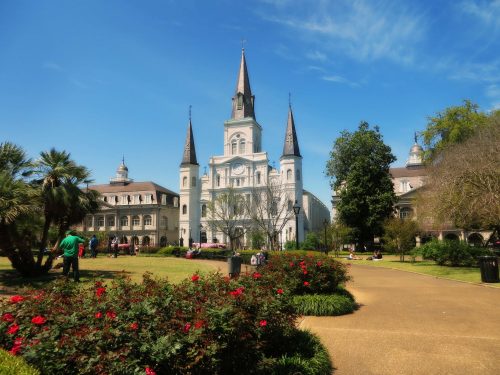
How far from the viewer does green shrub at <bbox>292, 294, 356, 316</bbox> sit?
9.80 metres

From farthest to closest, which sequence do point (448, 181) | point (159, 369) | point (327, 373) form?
1. point (448, 181)
2. point (327, 373)
3. point (159, 369)

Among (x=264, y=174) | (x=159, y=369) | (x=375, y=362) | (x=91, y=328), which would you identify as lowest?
(x=375, y=362)

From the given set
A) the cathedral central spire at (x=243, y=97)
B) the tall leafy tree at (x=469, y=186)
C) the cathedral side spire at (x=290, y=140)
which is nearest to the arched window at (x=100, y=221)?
the cathedral central spire at (x=243, y=97)

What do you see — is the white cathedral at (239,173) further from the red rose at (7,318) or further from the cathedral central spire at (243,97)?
the red rose at (7,318)

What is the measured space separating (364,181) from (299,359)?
45.3 metres

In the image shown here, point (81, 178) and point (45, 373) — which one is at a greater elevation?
point (81, 178)

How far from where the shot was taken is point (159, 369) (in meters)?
3.85

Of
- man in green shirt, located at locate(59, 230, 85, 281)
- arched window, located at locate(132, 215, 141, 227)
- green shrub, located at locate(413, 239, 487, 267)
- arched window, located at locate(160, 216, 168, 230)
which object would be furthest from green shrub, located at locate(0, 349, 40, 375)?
arched window, located at locate(132, 215, 141, 227)

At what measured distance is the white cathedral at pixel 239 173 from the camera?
65.8 metres

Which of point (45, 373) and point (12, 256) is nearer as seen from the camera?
point (45, 373)

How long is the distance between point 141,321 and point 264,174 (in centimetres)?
6292

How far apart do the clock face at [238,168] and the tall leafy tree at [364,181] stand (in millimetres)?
18584

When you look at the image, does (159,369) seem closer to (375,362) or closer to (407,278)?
(375,362)

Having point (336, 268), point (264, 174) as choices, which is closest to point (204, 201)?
point (264, 174)
